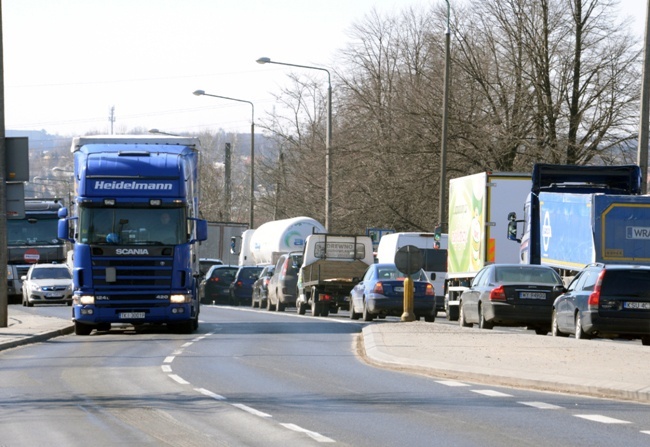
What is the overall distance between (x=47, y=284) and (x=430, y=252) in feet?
56.7

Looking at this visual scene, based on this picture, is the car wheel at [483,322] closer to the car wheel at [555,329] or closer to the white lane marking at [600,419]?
the car wheel at [555,329]

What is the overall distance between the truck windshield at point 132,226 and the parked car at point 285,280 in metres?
16.7

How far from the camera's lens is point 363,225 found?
6019 cm

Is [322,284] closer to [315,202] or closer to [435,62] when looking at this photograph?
[435,62]

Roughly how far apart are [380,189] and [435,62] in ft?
19.8

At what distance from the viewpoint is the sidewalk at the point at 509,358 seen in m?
16.2

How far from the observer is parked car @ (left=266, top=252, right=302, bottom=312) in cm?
4553

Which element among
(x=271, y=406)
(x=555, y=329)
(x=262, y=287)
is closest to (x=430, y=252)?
(x=262, y=287)

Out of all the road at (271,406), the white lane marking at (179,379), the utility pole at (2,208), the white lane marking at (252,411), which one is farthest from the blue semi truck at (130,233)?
the white lane marking at (252,411)

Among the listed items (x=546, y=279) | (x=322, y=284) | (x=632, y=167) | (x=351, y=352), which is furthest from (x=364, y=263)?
(x=351, y=352)

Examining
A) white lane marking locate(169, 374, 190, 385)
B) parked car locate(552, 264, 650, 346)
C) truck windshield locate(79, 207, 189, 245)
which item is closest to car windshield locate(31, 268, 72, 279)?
truck windshield locate(79, 207, 189, 245)

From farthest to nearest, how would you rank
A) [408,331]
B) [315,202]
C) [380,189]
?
[315,202], [380,189], [408,331]

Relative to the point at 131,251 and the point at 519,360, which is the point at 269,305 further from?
the point at 519,360

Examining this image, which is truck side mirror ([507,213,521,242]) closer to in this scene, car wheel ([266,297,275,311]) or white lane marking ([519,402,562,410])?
car wheel ([266,297,275,311])
